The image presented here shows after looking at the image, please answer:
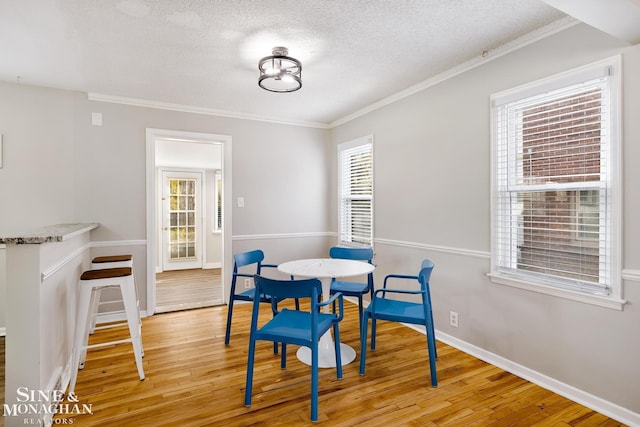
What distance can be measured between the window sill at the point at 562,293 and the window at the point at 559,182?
0.06 ft

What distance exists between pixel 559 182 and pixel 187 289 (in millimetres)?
4798

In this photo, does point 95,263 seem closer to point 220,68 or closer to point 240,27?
point 220,68

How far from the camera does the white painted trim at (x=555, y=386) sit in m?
1.92

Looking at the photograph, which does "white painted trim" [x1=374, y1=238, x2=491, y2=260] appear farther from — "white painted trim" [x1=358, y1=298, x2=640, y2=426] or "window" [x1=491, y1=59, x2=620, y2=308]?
"white painted trim" [x1=358, y1=298, x2=640, y2=426]

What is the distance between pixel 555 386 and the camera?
2217 mm

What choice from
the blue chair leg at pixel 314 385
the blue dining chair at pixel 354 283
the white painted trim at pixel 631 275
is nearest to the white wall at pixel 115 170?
the blue dining chair at pixel 354 283

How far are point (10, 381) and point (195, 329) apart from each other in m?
1.72

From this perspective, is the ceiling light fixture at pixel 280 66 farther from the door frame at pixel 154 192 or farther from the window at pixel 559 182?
the door frame at pixel 154 192

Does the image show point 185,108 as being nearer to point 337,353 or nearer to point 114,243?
point 114,243

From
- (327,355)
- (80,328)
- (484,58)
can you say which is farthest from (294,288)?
(484,58)

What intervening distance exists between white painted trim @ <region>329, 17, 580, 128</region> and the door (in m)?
4.33

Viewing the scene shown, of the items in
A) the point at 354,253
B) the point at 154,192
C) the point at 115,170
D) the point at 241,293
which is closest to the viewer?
the point at 241,293

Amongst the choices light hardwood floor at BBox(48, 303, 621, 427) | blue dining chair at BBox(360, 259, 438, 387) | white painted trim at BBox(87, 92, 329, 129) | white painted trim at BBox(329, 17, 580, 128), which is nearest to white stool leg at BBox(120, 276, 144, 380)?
light hardwood floor at BBox(48, 303, 621, 427)

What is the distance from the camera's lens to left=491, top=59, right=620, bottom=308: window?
6.47 feet
